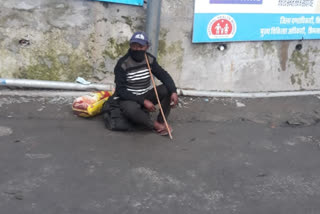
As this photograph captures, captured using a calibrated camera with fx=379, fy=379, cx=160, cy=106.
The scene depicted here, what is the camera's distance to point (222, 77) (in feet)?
20.3

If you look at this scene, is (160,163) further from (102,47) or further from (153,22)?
(102,47)

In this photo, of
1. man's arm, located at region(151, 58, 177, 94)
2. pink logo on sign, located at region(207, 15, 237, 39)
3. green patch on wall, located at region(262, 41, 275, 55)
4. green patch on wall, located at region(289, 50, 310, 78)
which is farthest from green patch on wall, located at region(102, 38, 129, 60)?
green patch on wall, located at region(289, 50, 310, 78)

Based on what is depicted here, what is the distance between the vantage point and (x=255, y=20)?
600 centimetres

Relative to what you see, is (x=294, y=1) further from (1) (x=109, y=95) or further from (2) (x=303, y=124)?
(1) (x=109, y=95)

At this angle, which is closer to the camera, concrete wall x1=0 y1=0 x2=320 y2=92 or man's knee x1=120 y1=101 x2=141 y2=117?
man's knee x1=120 y1=101 x2=141 y2=117

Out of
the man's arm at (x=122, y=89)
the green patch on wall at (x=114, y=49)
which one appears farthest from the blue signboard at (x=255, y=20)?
the man's arm at (x=122, y=89)

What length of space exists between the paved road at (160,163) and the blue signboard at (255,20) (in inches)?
48.4

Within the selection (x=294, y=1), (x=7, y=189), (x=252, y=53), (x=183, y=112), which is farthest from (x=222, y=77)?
(x=7, y=189)

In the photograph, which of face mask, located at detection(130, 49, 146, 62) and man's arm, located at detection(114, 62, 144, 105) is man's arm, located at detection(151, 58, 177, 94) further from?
man's arm, located at detection(114, 62, 144, 105)

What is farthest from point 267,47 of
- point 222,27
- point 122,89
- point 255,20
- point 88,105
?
point 88,105

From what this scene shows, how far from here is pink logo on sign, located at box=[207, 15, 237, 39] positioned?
580 centimetres

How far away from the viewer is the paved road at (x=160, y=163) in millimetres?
3322

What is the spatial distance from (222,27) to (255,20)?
579mm

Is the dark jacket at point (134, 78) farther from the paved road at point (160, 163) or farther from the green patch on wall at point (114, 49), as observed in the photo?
the green patch on wall at point (114, 49)
